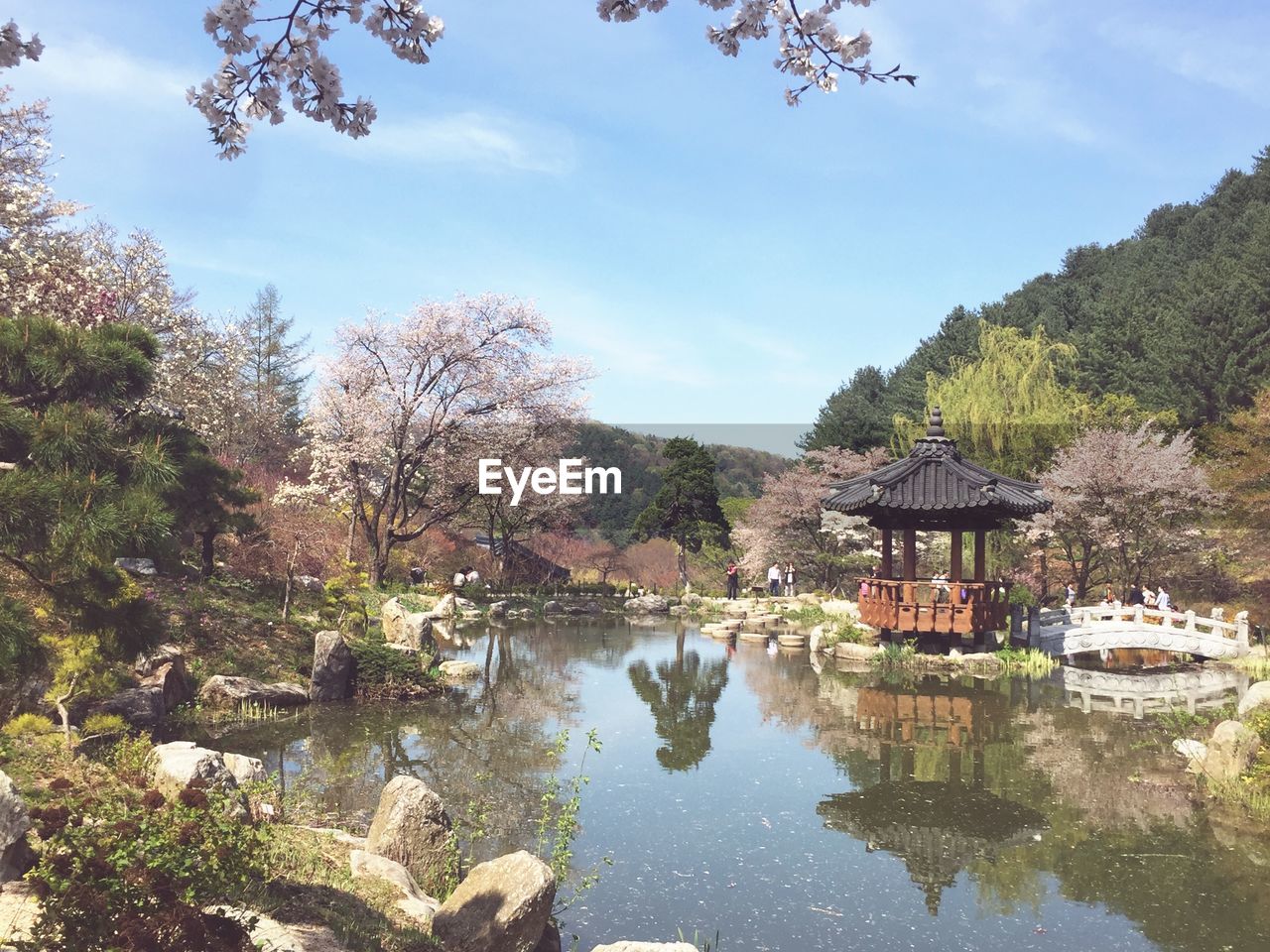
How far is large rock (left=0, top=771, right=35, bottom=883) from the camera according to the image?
4.95 m

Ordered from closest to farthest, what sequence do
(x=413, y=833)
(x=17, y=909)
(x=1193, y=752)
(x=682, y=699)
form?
(x=17, y=909)
(x=413, y=833)
(x=1193, y=752)
(x=682, y=699)

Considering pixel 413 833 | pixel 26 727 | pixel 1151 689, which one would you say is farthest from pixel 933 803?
pixel 1151 689

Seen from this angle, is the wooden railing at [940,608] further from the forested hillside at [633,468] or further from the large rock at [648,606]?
the forested hillside at [633,468]

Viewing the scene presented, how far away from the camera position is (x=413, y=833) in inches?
265

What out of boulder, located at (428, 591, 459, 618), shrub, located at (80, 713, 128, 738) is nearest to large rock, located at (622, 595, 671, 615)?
boulder, located at (428, 591, 459, 618)

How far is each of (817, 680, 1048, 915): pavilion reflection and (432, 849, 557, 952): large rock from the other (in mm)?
3121

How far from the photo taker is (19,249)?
18281mm

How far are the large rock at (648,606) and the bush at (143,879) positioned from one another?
24886mm

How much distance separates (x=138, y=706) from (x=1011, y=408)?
27.8 metres

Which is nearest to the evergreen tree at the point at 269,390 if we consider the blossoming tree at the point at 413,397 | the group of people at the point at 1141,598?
the blossoming tree at the point at 413,397

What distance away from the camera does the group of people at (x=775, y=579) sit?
101ft

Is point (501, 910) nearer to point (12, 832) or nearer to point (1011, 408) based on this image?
point (12, 832)

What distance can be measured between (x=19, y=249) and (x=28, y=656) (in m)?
17.4

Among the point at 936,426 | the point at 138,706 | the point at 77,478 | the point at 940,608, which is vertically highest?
the point at 936,426
